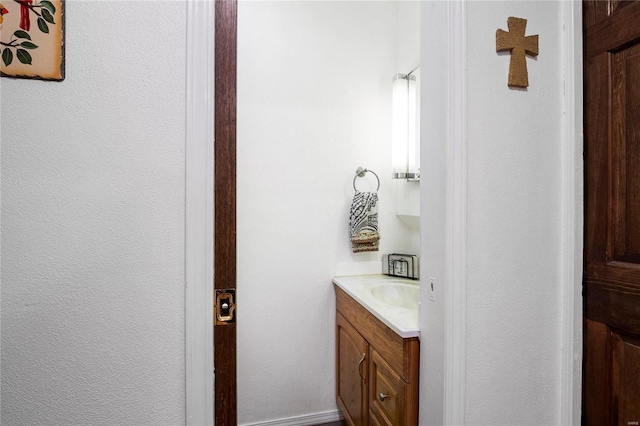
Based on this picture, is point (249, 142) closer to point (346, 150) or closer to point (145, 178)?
point (346, 150)

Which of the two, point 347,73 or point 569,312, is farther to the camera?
point 347,73

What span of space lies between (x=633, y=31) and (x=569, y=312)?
78cm

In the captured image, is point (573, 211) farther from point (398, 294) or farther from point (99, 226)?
point (99, 226)

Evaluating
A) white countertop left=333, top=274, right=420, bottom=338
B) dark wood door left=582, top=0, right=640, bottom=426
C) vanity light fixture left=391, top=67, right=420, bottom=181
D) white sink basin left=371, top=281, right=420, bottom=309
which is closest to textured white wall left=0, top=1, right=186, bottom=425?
white countertop left=333, top=274, right=420, bottom=338

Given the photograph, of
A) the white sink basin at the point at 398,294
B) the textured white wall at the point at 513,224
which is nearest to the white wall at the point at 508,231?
the textured white wall at the point at 513,224

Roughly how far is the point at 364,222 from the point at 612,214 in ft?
3.76

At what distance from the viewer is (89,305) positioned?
77cm

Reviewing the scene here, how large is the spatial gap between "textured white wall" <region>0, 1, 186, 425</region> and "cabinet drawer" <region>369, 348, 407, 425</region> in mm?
751

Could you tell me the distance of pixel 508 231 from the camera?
1092mm

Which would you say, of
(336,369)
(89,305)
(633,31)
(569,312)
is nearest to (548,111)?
(633,31)

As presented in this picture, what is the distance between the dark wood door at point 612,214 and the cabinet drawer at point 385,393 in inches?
21.3

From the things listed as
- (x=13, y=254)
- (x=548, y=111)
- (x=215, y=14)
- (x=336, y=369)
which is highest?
(x=215, y=14)

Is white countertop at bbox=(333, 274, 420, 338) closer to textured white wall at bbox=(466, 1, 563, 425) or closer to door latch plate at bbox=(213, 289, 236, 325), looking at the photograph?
textured white wall at bbox=(466, 1, 563, 425)

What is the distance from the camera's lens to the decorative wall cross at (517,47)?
1.07 m
